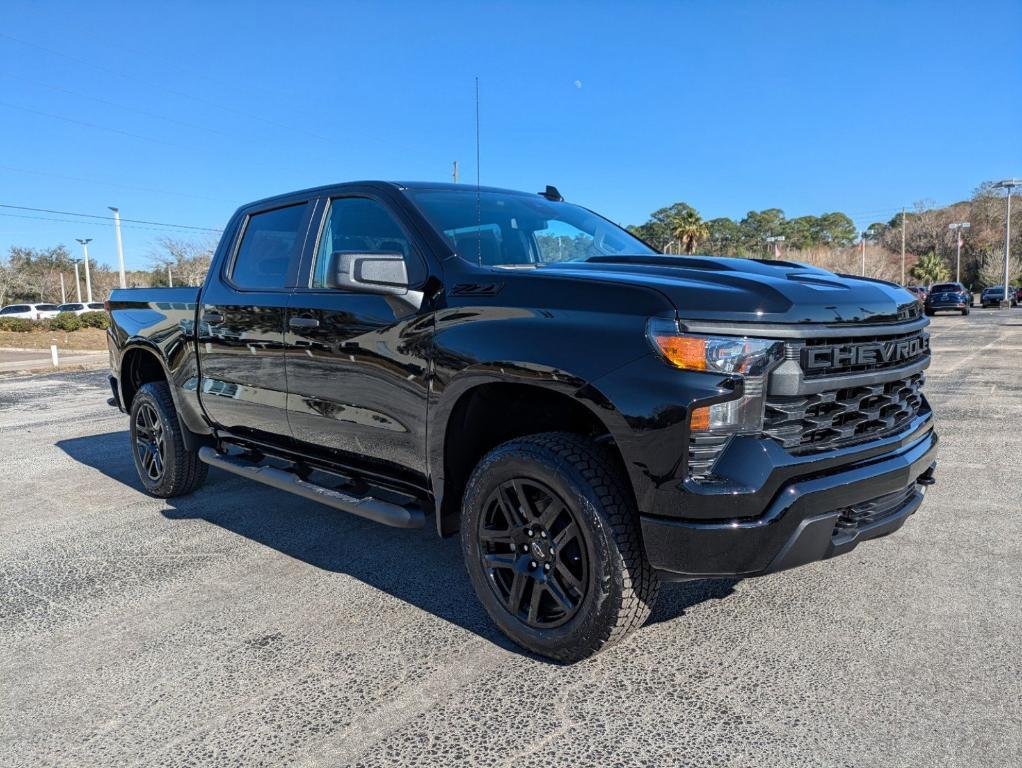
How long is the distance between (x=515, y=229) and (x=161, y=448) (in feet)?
10.0

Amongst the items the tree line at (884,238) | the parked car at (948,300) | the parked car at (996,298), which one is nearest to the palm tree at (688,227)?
the tree line at (884,238)

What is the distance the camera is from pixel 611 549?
251 cm

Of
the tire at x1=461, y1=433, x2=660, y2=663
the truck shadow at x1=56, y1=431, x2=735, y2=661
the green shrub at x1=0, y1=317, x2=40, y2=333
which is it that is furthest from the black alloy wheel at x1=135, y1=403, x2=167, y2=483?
the green shrub at x1=0, y1=317, x2=40, y2=333

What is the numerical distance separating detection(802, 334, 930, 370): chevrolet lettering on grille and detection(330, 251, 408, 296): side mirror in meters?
1.63

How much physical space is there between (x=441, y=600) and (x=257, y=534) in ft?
5.26

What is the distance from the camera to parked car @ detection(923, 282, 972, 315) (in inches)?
1410

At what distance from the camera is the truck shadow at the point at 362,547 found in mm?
3316

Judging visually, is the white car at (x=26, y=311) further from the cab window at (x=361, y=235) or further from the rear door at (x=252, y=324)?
the cab window at (x=361, y=235)

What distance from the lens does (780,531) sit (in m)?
2.38

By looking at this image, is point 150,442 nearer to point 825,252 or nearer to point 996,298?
point 996,298

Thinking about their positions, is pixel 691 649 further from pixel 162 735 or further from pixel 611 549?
pixel 162 735

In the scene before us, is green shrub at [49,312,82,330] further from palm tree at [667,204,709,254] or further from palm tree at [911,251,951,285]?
palm tree at [911,251,951,285]

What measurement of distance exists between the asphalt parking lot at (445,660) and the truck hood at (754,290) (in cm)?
127

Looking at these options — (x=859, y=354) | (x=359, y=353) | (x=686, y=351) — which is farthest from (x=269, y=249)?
(x=859, y=354)
